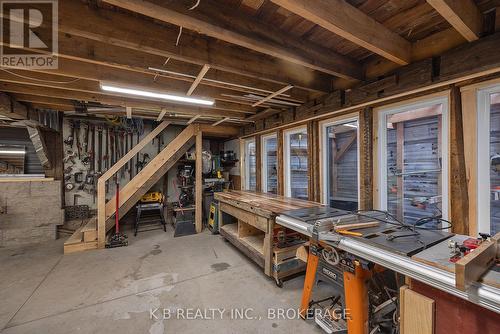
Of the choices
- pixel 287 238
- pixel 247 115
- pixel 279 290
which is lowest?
pixel 279 290

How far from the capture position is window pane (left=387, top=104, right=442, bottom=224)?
2.03m

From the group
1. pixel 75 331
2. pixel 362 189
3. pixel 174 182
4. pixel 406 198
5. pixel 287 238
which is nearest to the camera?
pixel 75 331

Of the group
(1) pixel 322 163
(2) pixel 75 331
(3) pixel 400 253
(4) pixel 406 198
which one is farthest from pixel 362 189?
(2) pixel 75 331

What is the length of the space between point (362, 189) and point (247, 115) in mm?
2629

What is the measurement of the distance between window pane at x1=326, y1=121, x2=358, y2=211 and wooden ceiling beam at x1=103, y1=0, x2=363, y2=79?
104cm

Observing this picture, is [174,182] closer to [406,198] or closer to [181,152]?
[181,152]

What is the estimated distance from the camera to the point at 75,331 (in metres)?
1.76

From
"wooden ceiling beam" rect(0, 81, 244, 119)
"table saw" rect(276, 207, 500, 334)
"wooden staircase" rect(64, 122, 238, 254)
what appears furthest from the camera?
"wooden staircase" rect(64, 122, 238, 254)

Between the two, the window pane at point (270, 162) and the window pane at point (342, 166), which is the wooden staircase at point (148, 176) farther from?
the window pane at point (342, 166)

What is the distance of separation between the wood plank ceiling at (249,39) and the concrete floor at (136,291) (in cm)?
238

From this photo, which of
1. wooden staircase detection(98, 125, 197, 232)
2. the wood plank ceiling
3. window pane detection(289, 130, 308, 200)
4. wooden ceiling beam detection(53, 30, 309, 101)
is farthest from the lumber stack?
window pane detection(289, 130, 308, 200)

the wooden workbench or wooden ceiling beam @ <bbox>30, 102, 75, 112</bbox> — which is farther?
wooden ceiling beam @ <bbox>30, 102, 75, 112</bbox>

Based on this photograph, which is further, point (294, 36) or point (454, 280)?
point (294, 36)

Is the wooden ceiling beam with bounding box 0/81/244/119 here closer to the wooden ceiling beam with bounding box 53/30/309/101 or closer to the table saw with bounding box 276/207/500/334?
the wooden ceiling beam with bounding box 53/30/309/101
